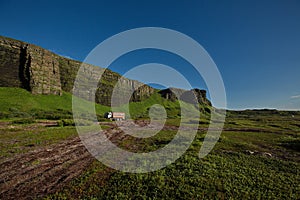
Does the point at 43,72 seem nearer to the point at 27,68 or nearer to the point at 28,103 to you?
the point at 27,68

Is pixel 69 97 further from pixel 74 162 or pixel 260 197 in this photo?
pixel 260 197

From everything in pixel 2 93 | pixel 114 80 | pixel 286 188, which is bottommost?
pixel 286 188

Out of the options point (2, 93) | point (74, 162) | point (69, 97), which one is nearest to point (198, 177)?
point (74, 162)

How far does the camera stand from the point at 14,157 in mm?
14203

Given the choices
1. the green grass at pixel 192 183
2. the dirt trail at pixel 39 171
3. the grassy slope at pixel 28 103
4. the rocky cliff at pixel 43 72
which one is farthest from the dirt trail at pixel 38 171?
the rocky cliff at pixel 43 72

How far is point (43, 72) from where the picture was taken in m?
89.4

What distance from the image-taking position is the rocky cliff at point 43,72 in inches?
3056

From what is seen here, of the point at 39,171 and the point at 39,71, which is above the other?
A: the point at 39,71

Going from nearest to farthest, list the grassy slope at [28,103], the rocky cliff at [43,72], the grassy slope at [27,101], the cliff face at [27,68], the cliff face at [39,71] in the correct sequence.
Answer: the grassy slope at [28,103] → the grassy slope at [27,101] → the cliff face at [27,68] → the cliff face at [39,71] → the rocky cliff at [43,72]

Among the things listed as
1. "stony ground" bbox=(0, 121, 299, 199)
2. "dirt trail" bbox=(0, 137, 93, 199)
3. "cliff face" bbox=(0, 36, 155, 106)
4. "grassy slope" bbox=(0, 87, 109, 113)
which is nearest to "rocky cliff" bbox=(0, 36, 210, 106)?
"cliff face" bbox=(0, 36, 155, 106)

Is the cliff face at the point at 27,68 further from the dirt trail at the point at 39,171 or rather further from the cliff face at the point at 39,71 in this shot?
the dirt trail at the point at 39,171

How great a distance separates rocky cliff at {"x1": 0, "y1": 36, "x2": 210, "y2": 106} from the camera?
77625 millimetres

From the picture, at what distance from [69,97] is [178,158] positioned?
9735cm

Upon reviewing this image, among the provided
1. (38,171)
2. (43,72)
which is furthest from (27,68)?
(38,171)
